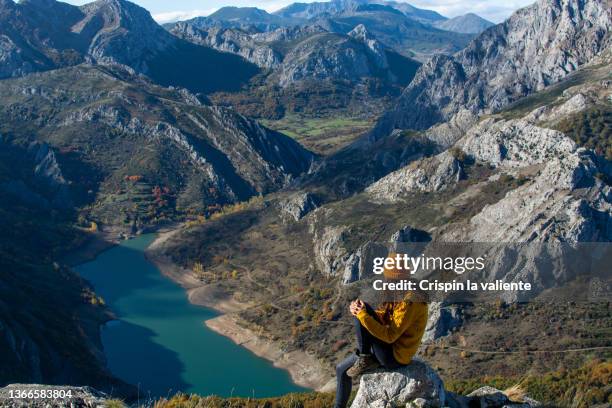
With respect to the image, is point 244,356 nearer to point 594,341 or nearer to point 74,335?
point 74,335

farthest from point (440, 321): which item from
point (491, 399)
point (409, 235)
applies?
point (491, 399)

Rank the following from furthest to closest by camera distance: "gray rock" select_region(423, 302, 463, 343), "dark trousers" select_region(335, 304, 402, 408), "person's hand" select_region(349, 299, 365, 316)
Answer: "gray rock" select_region(423, 302, 463, 343) < "dark trousers" select_region(335, 304, 402, 408) < "person's hand" select_region(349, 299, 365, 316)

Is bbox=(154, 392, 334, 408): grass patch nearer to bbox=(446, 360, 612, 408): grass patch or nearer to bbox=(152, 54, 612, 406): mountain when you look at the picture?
bbox=(446, 360, 612, 408): grass patch

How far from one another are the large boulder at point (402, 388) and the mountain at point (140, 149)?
129173mm

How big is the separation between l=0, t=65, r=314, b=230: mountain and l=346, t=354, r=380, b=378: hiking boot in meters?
129

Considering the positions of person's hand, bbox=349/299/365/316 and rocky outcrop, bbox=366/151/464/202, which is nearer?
person's hand, bbox=349/299/365/316

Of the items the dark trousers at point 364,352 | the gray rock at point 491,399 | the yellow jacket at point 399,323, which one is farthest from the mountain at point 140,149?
the yellow jacket at point 399,323

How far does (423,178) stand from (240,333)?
137ft

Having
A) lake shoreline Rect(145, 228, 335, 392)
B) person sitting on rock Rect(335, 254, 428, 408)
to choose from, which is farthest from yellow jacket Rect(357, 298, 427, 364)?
lake shoreline Rect(145, 228, 335, 392)

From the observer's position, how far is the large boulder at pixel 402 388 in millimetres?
15570

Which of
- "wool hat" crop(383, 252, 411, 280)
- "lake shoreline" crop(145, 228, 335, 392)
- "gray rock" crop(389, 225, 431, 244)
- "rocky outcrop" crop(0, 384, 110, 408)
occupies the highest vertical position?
"wool hat" crop(383, 252, 411, 280)

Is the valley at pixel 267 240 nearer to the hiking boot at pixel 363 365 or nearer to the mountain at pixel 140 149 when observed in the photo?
the mountain at pixel 140 149

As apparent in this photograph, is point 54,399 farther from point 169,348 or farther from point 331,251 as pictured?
point 331,251

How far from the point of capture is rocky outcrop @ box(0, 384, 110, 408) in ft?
56.0
